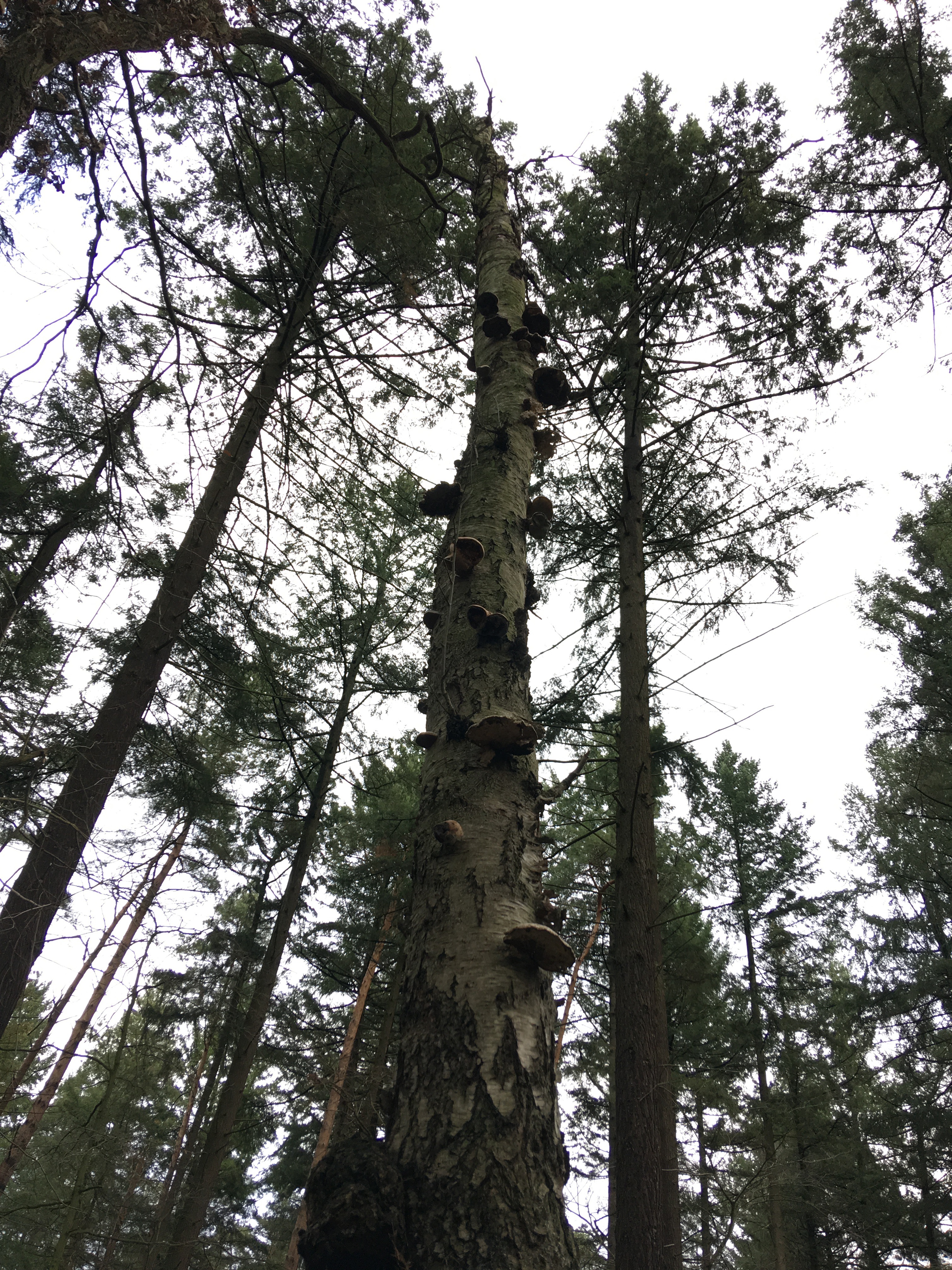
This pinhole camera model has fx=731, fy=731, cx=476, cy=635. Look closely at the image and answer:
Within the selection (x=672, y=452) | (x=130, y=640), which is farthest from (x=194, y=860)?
(x=672, y=452)

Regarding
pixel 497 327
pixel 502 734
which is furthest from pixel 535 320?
pixel 502 734

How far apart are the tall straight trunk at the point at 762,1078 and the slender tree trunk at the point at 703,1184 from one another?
107 cm

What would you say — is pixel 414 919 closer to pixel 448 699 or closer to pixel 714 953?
pixel 448 699

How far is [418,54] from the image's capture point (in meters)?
7.19

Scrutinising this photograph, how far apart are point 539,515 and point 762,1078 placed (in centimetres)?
1456

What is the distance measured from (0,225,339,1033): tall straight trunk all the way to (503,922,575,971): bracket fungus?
2.52 meters

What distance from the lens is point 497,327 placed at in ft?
13.4

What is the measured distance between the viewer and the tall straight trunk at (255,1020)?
7.90 metres

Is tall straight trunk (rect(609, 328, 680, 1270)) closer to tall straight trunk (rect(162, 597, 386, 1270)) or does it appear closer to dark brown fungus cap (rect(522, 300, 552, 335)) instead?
tall straight trunk (rect(162, 597, 386, 1270))

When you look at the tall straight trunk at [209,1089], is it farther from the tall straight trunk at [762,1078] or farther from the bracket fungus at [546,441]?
the bracket fungus at [546,441]

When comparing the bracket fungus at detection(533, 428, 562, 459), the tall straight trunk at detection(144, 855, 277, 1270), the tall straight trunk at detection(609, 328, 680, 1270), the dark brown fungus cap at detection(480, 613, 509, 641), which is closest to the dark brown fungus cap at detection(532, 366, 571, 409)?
the bracket fungus at detection(533, 428, 562, 459)

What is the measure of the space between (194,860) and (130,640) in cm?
861

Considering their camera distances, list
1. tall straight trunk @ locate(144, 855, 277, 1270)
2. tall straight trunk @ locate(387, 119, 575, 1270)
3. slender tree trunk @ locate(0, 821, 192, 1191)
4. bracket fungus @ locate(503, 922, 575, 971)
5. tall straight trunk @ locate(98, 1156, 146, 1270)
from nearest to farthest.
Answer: tall straight trunk @ locate(387, 119, 575, 1270), bracket fungus @ locate(503, 922, 575, 971), slender tree trunk @ locate(0, 821, 192, 1191), tall straight trunk @ locate(98, 1156, 146, 1270), tall straight trunk @ locate(144, 855, 277, 1270)

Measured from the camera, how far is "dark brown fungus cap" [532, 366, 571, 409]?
3.94 metres
